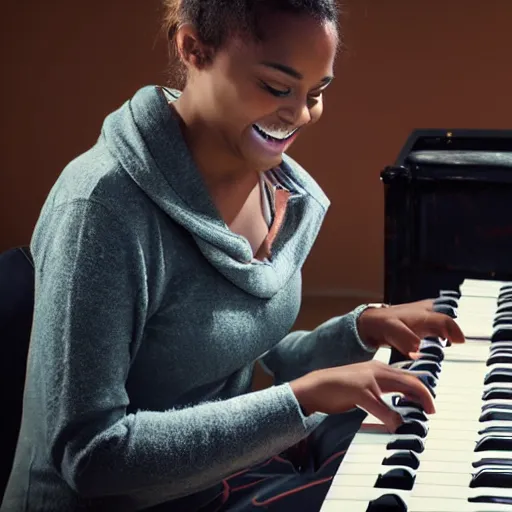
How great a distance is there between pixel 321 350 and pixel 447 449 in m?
0.53

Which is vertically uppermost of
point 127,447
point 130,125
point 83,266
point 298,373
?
point 130,125

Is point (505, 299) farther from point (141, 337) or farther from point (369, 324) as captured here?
point (141, 337)

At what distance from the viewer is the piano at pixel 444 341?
1.10 m

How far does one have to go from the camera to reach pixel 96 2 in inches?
135

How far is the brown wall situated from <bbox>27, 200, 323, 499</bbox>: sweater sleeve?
221 cm

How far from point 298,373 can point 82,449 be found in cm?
56

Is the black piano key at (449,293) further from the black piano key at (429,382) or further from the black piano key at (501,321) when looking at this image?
the black piano key at (429,382)

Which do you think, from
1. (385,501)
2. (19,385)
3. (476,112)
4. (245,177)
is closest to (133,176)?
(245,177)

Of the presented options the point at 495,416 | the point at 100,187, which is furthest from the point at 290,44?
the point at 495,416

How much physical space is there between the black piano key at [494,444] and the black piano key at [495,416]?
0.19 feet

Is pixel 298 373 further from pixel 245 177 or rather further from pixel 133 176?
pixel 133 176

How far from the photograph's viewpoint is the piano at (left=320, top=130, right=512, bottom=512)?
110 centimetres

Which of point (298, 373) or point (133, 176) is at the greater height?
point (133, 176)

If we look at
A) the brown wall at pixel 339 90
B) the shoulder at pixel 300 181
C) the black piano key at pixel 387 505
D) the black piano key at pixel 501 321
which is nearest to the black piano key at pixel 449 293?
the black piano key at pixel 501 321
